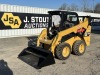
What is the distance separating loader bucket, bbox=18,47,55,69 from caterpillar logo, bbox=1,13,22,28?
9441 mm

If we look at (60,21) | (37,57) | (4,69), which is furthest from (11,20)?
(4,69)

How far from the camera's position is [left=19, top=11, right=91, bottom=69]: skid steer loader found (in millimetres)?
9016

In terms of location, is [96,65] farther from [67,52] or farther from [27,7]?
[27,7]

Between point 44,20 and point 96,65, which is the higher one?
point 44,20

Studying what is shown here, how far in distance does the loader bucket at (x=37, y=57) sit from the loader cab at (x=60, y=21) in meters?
1.45

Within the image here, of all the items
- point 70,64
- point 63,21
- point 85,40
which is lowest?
point 70,64

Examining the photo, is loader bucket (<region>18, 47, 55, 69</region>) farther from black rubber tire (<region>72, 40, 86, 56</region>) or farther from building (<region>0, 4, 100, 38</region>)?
building (<region>0, 4, 100, 38</region>)

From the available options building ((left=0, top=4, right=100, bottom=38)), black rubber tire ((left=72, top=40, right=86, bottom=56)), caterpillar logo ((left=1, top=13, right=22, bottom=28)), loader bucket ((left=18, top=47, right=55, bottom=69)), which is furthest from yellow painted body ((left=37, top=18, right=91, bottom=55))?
caterpillar logo ((left=1, top=13, right=22, bottom=28))

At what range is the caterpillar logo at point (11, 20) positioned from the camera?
18659 millimetres

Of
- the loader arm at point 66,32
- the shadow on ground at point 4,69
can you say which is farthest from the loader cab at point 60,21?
the shadow on ground at point 4,69

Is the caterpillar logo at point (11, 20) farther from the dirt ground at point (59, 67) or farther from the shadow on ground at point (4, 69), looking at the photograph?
the shadow on ground at point (4, 69)

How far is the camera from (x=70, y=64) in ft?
29.1

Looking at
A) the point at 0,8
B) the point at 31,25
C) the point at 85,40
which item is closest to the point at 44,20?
the point at 31,25

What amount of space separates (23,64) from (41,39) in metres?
2.21
